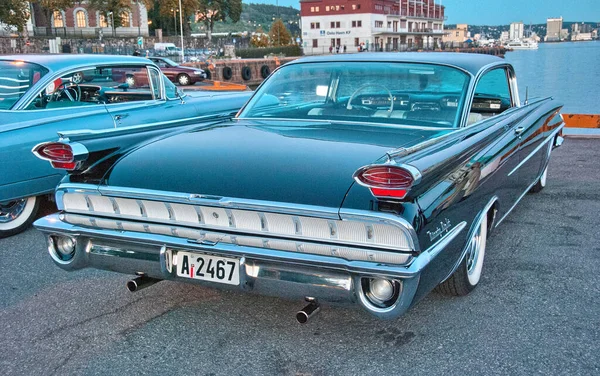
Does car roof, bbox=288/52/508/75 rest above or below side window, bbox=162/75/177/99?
above

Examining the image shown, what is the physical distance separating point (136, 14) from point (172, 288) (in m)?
74.0

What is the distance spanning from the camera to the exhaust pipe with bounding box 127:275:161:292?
10.5ft

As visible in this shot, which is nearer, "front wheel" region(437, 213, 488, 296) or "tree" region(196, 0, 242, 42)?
"front wheel" region(437, 213, 488, 296)

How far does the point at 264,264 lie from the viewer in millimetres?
2723

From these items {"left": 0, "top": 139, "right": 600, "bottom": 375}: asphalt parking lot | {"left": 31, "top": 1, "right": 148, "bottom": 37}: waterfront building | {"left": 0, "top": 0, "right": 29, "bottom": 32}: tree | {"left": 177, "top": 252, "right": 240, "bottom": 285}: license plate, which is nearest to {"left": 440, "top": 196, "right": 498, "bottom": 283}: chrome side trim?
{"left": 0, "top": 139, "right": 600, "bottom": 375}: asphalt parking lot

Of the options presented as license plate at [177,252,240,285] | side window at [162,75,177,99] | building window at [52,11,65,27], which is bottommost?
license plate at [177,252,240,285]

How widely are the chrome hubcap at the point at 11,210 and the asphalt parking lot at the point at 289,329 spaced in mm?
880

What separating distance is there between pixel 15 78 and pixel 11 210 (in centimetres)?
114

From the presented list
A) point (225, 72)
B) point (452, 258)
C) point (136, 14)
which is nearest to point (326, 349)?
point (452, 258)

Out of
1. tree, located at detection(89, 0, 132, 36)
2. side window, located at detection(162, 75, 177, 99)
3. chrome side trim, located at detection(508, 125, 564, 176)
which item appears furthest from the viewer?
tree, located at detection(89, 0, 132, 36)

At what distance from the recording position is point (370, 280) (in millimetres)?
2621

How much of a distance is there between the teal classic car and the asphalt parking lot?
0.91m

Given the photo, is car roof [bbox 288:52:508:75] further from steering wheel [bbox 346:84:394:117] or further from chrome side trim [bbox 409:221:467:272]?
chrome side trim [bbox 409:221:467:272]

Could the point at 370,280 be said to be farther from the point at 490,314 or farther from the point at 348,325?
the point at 490,314
